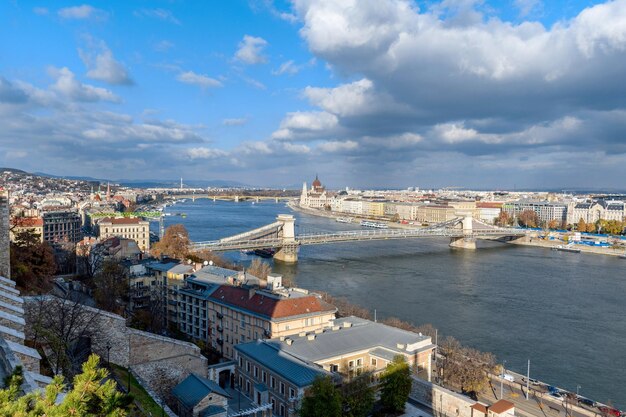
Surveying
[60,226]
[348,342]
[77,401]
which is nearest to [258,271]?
[348,342]

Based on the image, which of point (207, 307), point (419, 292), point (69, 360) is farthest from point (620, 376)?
point (69, 360)

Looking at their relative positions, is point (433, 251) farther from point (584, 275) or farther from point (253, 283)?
point (253, 283)

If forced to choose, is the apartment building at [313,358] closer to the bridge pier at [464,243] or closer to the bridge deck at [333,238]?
the bridge deck at [333,238]

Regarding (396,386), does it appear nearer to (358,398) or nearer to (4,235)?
(358,398)

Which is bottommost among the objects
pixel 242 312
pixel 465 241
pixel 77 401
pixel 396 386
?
pixel 465 241

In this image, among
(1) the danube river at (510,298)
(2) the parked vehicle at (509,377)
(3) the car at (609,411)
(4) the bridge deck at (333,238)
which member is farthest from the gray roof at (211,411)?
(4) the bridge deck at (333,238)

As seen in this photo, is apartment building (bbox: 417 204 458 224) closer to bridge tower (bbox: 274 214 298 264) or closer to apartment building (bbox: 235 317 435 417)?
bridge tower (bbox: 274 214 298 264)

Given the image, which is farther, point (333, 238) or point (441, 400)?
point (333, 238)
